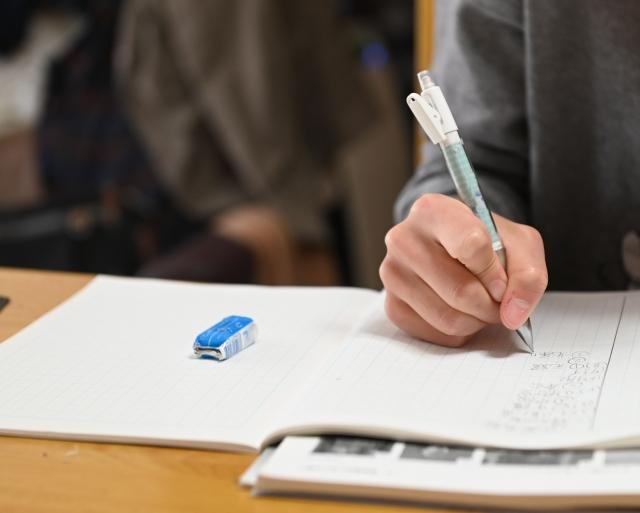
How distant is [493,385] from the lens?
2.05 ft

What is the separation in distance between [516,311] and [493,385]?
0.23ft

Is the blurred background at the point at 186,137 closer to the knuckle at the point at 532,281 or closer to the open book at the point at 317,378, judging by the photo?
the open book at the point at 317,378

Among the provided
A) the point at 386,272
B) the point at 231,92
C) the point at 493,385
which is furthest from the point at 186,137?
the point at 493,385

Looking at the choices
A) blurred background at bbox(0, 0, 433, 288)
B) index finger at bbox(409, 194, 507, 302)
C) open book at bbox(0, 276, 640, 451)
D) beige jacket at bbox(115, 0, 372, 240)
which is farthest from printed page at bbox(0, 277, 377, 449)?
beige jacket at bbox(115, 0, 372, 240)

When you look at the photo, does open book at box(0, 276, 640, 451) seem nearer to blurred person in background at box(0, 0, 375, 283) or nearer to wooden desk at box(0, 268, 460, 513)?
wooden desk at box(0, 268, 460, 513)

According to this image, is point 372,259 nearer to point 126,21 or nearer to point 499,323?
point 126,21

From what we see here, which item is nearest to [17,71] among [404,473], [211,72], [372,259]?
[211,72]

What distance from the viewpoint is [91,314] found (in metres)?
0.82

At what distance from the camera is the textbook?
497mm

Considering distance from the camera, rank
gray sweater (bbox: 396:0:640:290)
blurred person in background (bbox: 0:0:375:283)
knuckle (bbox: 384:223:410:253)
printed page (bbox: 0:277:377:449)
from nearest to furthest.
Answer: printed page (bbox: 0:277:377:449) < knuckle (bbox: 384:223:410:253) < gray sweater (bbox: 396:0:640:290) < blurred person in background (bbox: 0:0:375:283)

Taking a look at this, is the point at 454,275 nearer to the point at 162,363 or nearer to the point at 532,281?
the point at 532,281

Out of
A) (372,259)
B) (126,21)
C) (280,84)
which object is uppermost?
(126,21)

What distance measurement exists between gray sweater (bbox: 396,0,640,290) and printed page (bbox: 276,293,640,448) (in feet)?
0.78

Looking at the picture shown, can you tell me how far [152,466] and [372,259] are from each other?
6.13 ft
